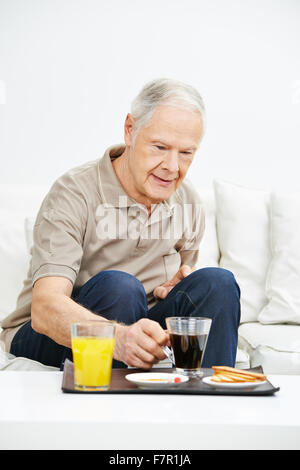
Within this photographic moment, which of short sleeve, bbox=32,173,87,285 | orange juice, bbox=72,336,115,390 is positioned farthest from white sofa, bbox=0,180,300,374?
orange juice, bbox=72,336,115,390

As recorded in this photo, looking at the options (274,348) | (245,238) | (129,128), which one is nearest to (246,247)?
(245,238)

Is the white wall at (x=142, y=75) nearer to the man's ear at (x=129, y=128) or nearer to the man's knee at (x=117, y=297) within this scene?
the man's ear at (x=129, y=128)

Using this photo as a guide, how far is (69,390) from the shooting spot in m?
0.97

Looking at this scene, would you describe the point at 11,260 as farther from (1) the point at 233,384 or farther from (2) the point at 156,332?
(1) the point at 233,384

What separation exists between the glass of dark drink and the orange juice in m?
0.13

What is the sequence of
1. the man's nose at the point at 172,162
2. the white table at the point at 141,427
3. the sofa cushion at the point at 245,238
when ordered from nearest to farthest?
the white table at the point at 141,427 → the man's nose at the point at 172,162 → the sofa cushion at the point at 245,238

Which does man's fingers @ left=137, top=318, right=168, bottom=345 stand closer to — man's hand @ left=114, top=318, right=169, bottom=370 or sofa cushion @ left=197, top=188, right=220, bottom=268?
man's hand @ left=114, top=318, right=169, bottom=370

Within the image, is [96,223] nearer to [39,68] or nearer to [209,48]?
[39,68]

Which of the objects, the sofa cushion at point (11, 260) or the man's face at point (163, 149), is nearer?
the man's face at point (163, 149)

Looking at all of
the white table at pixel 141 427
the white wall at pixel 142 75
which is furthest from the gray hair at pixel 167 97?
the white wall at pixel 142 75

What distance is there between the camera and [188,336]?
1.06 metres

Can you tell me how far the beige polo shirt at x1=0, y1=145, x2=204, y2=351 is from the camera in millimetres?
1492

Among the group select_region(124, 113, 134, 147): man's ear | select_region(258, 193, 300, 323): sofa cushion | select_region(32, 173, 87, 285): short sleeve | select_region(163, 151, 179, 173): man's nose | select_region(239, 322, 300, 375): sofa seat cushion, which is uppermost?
select_region(124, 113, 134, 147): man's ear

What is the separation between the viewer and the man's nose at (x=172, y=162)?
1.59 meters
